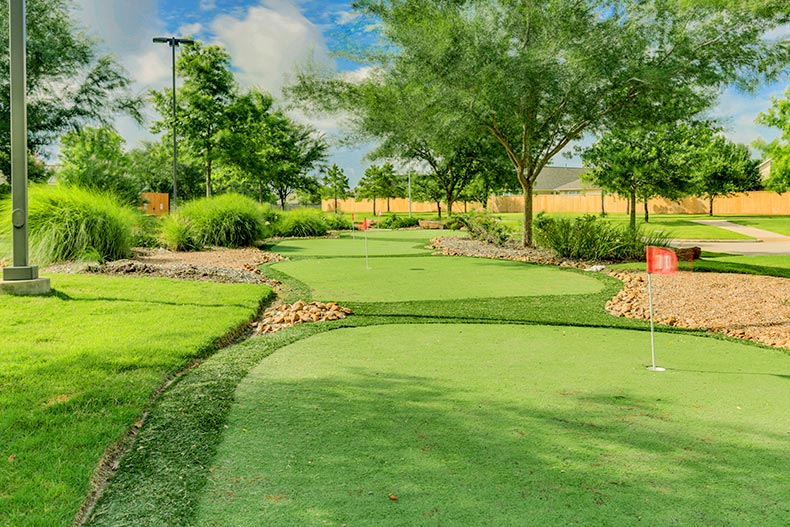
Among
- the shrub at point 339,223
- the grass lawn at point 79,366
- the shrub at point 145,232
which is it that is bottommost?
the grass lawn at point 79,366

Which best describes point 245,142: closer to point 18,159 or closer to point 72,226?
point 72,226

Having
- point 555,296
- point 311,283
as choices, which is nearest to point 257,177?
point 311,283

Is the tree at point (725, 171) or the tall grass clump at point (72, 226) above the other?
the tree at point (725, 171)

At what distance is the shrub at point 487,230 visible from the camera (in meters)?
16.7

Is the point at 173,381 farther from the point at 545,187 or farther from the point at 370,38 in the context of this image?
the point at 545,187

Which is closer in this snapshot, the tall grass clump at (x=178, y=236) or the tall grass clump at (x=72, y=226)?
the tall grass clump at (x=72, y=226)

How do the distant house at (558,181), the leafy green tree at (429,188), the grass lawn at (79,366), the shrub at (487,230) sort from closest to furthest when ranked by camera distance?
the grass lawn at (79,366)
the shrub at (487,230)
the leafy green tree at (429,188)
the distant house at (558,181)

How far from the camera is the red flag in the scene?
14.3 ft

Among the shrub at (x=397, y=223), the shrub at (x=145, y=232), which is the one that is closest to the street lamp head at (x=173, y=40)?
the shrub at (x=145, y=232)

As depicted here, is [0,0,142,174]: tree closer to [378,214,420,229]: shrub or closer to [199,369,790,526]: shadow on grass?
[378,214,420,229]: shrub

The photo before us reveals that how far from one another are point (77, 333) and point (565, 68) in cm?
1030

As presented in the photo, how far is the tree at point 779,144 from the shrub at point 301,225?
26.0 metres

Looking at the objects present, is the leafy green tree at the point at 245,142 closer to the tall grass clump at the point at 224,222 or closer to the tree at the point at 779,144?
the tall grass clump at the point at 224,222

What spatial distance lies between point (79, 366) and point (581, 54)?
35.9 feet
